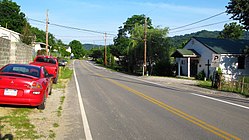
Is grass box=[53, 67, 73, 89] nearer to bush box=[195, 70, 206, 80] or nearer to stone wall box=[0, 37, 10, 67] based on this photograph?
stone wall box=[0, 37, 10, 67]

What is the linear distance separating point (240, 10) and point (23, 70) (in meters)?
25.6

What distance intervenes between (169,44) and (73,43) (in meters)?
150

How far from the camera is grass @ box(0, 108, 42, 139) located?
671cm

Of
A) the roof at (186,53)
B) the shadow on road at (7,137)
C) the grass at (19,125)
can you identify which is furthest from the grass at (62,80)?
the roof at (186,53)

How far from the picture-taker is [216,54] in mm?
35250

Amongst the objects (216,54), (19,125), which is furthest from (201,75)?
(19,125)

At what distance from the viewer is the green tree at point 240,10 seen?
30.1m

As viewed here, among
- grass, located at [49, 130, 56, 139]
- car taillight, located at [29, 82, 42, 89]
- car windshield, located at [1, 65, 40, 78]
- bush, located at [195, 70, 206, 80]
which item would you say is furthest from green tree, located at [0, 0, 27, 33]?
grass, located at [49, 130, 56, 139]

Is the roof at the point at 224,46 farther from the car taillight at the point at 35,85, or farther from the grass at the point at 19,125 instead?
the grass at the point at 19,125

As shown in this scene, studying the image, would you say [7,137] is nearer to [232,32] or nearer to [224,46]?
[224,46]

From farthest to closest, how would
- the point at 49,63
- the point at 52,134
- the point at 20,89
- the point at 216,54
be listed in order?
the point at 216,54 → the point at 49,63 → the point at 20,89 → the point at 52,134

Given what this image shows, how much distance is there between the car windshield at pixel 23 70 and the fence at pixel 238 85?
12.8m

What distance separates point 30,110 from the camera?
9742mm

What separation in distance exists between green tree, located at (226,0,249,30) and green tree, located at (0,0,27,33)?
206 feet
